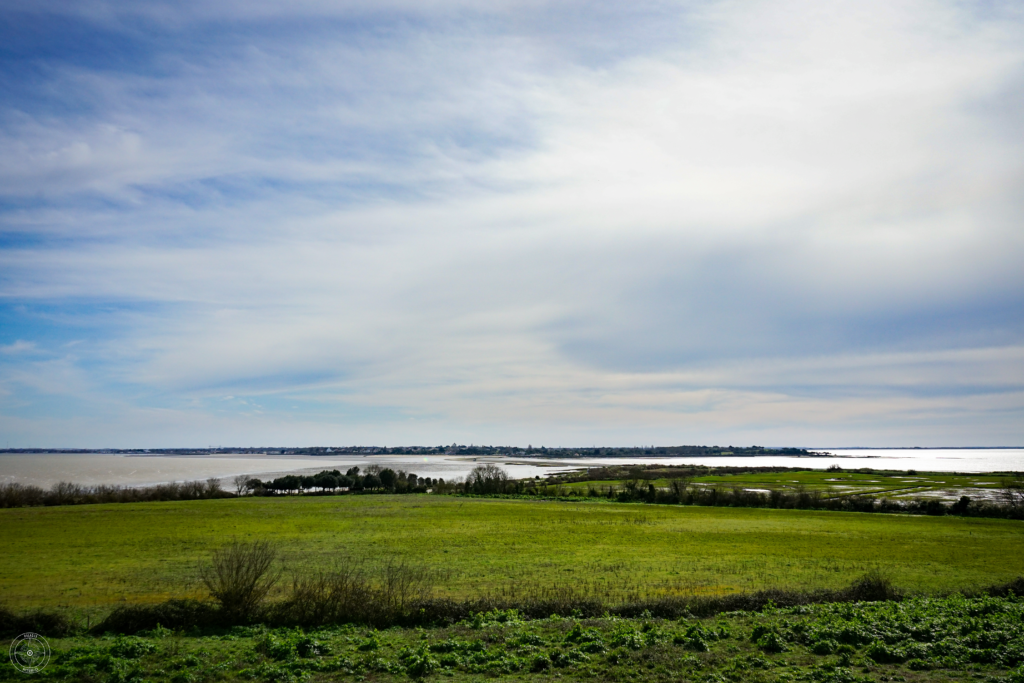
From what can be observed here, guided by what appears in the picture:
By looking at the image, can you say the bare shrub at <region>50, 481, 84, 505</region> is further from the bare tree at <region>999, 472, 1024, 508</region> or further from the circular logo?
the bare tree at <region>999, 472, 1024, 508</region>

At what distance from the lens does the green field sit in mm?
26000

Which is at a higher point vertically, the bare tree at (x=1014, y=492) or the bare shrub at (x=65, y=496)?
the bare shrub at (x=65, y=496)

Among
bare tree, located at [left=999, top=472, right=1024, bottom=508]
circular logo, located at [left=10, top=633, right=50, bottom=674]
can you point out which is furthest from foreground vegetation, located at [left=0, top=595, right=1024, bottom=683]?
bare tree, located at [left=999, top=472, right=1024, bottom=508]

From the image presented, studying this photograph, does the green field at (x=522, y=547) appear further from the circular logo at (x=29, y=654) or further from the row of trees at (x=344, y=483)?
the row of trees at (x=344, y=483)

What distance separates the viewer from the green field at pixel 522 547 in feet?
85.3

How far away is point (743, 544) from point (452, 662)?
3484cm

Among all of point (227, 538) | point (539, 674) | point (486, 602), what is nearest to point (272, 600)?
point (486, 602)

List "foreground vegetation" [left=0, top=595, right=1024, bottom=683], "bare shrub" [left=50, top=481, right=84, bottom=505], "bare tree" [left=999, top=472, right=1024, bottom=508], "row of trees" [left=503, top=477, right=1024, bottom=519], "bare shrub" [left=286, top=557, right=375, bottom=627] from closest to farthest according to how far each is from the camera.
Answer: "foreground vegetation" [left=0, top=595, right=1024, bottom=683]
"bare shrub" [left=286, top=557, right=375, bottom=627]
"row of trees" [left=503, top=477, right=1024, bottom=519]
"bare tree" [left=999, top=472, right=1024, bottom=508]
"bare shrub" [left=50, top=481, right=84, bottom=505]

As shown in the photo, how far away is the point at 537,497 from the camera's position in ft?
312

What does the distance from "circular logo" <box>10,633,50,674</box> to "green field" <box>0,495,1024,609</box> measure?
6.12m

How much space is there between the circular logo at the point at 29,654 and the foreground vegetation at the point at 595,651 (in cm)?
21

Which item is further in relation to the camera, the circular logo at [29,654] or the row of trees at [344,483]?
the row of trees at [344,483]

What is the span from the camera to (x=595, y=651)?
1431cm

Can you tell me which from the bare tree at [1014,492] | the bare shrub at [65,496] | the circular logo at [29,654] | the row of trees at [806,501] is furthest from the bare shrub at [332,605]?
the bare tree at [1014,492]
